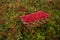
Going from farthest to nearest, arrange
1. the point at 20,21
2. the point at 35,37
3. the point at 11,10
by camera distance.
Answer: the point at 11,10, the point at 20,21, the point at 35,37

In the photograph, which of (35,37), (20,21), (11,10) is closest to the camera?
(35,37)

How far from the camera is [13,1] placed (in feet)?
30.8

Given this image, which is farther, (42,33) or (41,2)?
(41,2)

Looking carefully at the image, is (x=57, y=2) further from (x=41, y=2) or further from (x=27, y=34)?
(x=27, y=34)

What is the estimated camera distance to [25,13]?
8.55 meters

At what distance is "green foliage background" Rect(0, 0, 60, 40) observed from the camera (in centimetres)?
758

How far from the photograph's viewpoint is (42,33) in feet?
24.8

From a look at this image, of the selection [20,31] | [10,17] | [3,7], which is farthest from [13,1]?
[20,31]

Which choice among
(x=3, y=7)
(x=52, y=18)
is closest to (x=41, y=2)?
(x=52, y=18)

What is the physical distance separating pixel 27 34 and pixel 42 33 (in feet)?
2.07

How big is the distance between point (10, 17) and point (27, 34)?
1.41 metres

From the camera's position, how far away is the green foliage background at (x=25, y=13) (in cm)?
758

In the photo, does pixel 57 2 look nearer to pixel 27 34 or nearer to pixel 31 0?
pixel 31 0

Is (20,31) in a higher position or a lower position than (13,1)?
lower
